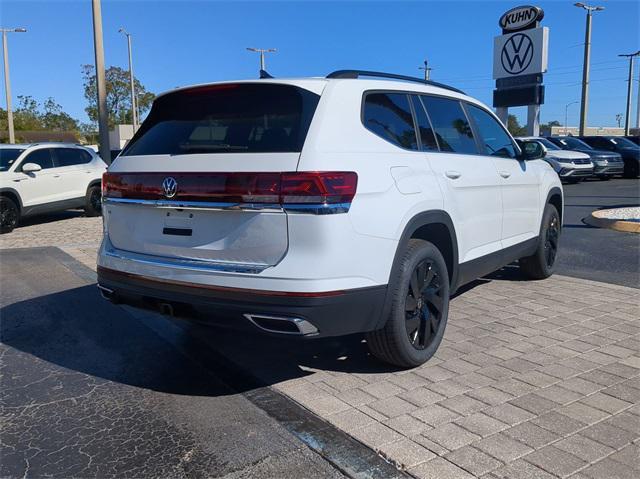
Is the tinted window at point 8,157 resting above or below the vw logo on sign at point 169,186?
above

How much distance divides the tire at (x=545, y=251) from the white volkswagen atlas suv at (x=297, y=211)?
7.33ft

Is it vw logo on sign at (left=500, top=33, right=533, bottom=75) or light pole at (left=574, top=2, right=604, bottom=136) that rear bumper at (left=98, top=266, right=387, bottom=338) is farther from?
light pole at (left=574, top=2, right=604, bottom=136)

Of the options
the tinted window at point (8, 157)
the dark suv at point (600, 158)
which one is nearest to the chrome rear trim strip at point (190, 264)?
the tinted window at point (8, 157)

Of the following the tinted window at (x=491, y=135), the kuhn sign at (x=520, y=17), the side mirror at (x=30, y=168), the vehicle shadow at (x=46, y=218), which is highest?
the kuhn sign at (x=520, y=17)

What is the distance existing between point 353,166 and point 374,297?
0.77 meters

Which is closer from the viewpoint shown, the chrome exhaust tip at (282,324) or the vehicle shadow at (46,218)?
the chrome exhaust tip at (282,324)

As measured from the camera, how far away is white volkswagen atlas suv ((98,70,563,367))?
3.20 metres

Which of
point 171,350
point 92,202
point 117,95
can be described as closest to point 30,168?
point 92,202

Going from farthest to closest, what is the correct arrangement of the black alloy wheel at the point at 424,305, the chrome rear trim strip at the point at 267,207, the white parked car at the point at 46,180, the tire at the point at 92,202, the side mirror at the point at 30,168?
the tire at the point at 92,202
the side mirror at the point at 30,168
the white parked car at the point at 46,180
the black alloy wheel at the point at 424,305
the chrome rear trim strip at the point at 267,207

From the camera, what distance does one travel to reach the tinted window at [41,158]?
12.1 m

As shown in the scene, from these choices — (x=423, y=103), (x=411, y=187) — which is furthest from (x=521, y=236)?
(x=411, y=187)

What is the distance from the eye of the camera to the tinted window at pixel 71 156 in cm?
1277

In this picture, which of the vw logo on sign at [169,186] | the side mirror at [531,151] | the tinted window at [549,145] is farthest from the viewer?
the tinted window at [549,145]

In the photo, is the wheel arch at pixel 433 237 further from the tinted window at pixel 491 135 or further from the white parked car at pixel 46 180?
the white parked car at pixel 46 180
